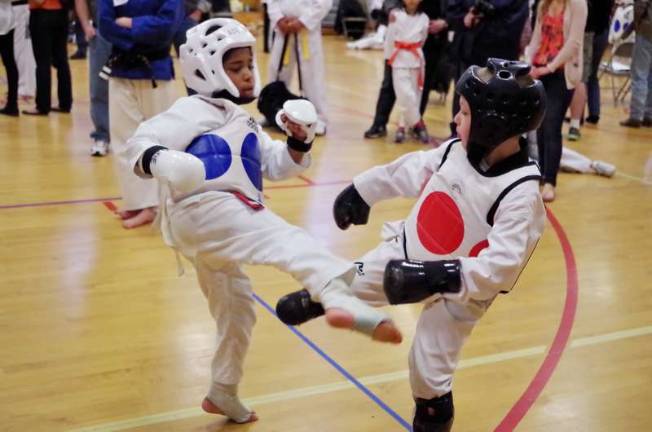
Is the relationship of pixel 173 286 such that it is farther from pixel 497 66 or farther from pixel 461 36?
pixel 461 36

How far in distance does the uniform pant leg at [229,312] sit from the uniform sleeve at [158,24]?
250 centimetres

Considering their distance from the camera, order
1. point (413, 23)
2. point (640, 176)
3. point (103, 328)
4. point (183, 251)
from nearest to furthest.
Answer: point (183, 251), point (103, 328), point (640, 176), point (413, 23)

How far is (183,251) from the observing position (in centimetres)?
279

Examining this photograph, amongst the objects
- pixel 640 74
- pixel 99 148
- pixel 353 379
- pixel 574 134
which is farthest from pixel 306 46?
pixel 353 379

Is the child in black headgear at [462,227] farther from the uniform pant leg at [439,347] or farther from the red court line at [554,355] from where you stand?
the red court line at [554,355]

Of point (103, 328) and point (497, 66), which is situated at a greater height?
point (497, 66)

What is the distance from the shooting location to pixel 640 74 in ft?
29.4

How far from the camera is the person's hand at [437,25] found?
7.73 m

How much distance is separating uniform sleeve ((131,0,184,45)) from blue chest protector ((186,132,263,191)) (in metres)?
2.34

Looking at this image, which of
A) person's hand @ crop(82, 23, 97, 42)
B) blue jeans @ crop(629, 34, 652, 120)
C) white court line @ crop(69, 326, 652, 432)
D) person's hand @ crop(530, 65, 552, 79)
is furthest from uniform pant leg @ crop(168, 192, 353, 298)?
blue jeans @ crop(629, 34, 652, 120)

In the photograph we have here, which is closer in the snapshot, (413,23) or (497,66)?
(497,66)

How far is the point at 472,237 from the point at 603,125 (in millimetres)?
7284

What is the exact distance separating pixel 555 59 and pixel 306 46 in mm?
2781

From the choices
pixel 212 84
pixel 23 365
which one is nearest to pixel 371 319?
pixel 212 84
